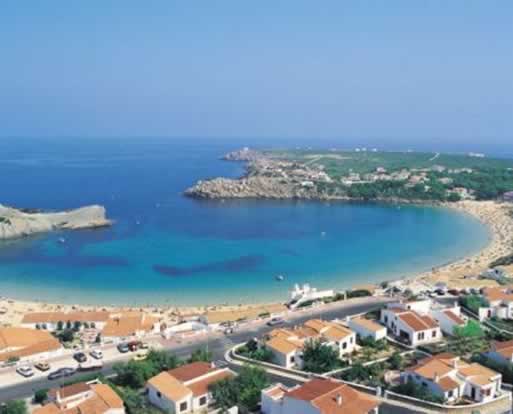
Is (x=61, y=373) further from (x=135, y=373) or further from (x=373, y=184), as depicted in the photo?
(x=373, y=184)

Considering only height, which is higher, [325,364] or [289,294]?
[325,364]

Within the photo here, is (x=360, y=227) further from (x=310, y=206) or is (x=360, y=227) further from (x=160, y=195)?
(x=160, y=195)

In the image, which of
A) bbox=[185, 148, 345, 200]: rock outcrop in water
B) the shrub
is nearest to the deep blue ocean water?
bbox=[185, 148, 345, 200]: rock outcrop in water

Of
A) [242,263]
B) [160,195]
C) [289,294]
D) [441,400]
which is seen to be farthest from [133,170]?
[441,400]

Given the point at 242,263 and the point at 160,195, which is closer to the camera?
the point at 242,263

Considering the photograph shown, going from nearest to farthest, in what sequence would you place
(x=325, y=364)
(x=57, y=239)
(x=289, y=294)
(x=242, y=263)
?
(x=325, y=364) → (x=289, y=294) → (x=242, y=263) → (x=57, y=239)

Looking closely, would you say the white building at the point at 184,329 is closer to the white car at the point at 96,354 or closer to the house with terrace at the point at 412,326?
the white car at the point at 96,354
